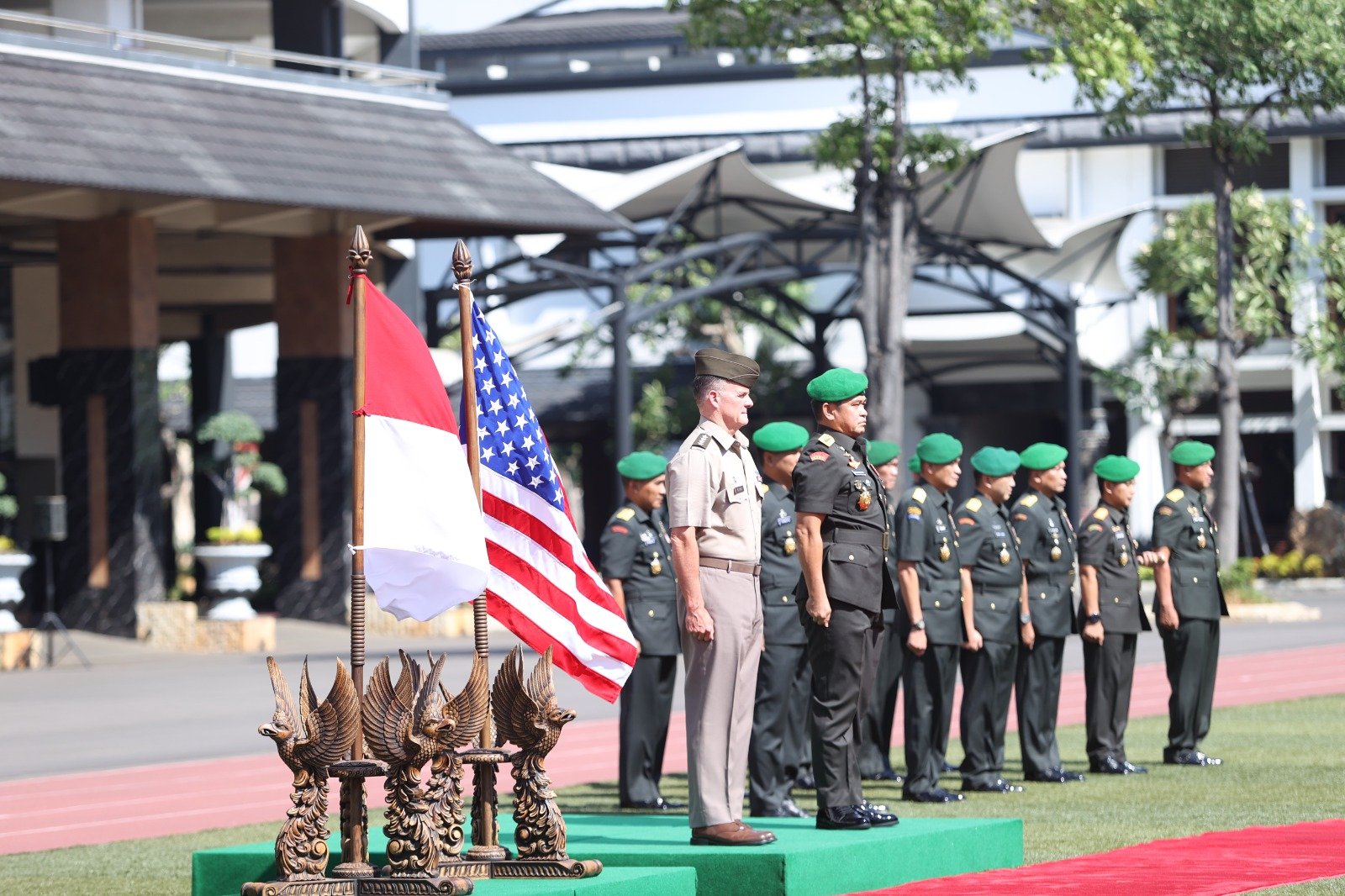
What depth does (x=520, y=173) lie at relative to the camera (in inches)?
1061

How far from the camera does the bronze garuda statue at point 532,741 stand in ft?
26.5

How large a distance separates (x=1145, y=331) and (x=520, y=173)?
15.3 m

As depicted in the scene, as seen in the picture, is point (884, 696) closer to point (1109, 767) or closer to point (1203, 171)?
point (1109, 767)

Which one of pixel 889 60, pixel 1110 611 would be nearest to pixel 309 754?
pixel 1110 611

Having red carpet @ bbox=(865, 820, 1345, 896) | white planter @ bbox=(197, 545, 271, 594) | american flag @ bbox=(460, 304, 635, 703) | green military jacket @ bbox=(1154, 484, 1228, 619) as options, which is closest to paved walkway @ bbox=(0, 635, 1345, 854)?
green military jacket @ bbox=(1154, 484, 1228, 619)

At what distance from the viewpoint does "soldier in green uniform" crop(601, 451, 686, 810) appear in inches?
461

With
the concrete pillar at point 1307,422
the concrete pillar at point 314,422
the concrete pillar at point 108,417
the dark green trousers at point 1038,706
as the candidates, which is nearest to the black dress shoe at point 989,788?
the dark green trousers at point 1038,706

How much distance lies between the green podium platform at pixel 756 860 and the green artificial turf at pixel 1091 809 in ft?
1.91

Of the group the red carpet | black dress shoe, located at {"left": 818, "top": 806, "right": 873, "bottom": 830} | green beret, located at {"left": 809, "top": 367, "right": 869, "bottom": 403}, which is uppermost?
green beret, located at {"left": 809, "top": 367, "right": 869, "bottom": 403}

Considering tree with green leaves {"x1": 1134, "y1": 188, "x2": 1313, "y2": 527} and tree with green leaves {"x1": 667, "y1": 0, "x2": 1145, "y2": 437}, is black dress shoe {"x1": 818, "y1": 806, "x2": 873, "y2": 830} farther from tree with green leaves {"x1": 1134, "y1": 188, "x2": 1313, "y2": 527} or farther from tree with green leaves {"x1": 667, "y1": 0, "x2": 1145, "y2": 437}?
tree with green leaves {"x1": 1134, "y1": 188, "x2": 1313, "y2": 527}

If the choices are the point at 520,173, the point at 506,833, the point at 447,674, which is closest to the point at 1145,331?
the point at 520,173

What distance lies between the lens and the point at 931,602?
11992 millimetres

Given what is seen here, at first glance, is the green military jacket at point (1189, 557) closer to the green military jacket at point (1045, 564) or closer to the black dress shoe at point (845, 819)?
the green military jacket at point (1045, 564)

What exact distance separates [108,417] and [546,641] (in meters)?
17.0
